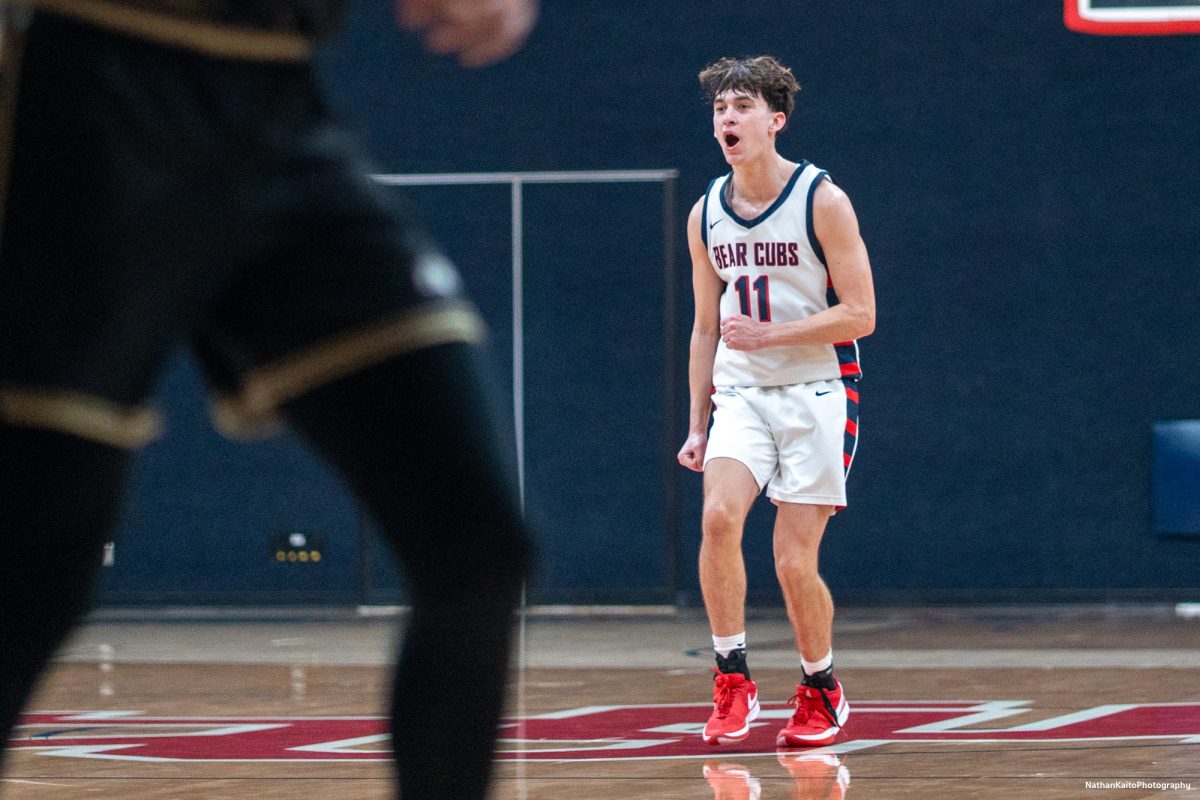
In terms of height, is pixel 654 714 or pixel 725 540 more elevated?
pixel 725 540

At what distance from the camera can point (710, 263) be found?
5.52 m

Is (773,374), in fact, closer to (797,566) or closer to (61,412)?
(797,566)

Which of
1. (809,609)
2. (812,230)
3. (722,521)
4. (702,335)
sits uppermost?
(812,230)

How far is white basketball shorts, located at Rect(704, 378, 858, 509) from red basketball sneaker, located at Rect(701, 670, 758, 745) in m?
0.53

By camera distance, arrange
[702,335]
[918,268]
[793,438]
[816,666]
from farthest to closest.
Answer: [918,268] → [702,335] → [793,438] → [816,666]

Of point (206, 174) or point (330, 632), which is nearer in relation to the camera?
point (206, 174)

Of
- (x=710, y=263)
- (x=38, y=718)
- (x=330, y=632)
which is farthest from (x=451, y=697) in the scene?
(x=330, y=632)

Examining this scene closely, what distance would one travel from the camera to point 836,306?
5207mm

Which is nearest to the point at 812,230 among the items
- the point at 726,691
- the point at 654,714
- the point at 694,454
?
the point at 694,454

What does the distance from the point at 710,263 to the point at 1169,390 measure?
4856 millimetres

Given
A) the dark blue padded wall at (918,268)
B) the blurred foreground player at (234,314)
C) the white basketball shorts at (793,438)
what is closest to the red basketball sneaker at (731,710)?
the white basketball shorts at (793,438)

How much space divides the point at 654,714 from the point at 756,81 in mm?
1934

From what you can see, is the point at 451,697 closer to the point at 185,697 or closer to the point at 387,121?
the point at 185,697

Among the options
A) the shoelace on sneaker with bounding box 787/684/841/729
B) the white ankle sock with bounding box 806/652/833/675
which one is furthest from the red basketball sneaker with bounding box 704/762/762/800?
the white ankle sock with bounding box 806/652/833/675
